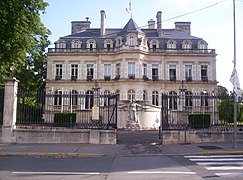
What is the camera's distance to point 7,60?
19688 millimetres

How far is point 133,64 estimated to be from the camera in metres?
44.6

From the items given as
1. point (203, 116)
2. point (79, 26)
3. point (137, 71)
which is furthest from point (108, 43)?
point (203, 116)

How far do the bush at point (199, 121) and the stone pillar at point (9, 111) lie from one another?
10.6 metres

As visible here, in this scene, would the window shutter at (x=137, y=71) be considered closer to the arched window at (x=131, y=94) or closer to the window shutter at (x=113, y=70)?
the arched window at (x=131, y=94)

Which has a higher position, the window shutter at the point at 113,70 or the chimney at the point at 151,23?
the chimney at the point at 151,23

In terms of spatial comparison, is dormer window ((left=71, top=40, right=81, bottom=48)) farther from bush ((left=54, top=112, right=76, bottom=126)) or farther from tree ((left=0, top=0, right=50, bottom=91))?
bush ((left=54, top=112, right=76, bottom=126))

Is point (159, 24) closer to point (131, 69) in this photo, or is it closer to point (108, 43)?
point (108, 43)

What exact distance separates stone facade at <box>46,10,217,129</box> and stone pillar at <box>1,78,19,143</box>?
28.8 m

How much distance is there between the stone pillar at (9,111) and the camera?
52.2 feet

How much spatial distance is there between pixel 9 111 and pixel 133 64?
30.3 metres

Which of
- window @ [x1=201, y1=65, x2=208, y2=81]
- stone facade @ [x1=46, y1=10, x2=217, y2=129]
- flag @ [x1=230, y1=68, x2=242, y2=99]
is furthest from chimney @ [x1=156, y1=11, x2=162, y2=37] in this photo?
flag @ [x1=230, y1=68, x2=242, y2=99]

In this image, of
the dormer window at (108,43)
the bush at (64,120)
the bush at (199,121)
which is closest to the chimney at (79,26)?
the dormer window at (108,43)

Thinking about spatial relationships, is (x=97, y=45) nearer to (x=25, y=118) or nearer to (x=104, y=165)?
(x=25, y=118)

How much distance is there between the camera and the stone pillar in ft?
52.2
